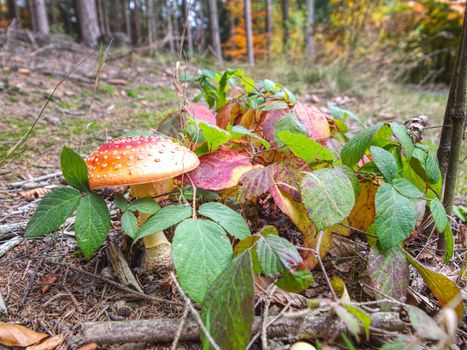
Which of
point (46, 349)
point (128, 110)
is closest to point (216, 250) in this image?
point (46, 349)

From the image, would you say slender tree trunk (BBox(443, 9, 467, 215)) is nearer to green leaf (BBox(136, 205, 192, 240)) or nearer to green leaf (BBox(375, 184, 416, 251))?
green leaf (BBox(375, 184, 416, 251))

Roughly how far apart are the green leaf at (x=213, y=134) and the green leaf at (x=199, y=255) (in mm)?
330

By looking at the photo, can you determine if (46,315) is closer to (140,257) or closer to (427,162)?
(140,257)

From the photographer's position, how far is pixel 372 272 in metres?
0.88

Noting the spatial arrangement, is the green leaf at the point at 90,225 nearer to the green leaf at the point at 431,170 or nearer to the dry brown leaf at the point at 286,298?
the dry brown leaf at the point at 286,298

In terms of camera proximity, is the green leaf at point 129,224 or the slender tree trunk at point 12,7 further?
the slender tree trunk at point 12,7

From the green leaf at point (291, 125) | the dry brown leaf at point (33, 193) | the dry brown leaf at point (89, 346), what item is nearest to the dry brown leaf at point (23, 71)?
the dry brown leaf at point (33, 193)

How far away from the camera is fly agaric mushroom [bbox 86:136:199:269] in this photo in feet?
3.23

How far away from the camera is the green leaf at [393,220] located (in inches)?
33.3

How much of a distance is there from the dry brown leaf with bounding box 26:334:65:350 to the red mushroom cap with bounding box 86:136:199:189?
423mm

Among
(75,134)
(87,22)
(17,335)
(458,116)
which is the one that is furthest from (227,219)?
(87,22)

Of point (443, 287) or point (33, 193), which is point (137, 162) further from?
point (33, 193)

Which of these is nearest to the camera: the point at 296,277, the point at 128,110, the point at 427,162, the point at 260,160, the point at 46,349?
the point at 296,277

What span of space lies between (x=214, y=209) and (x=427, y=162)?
2.09 ft
